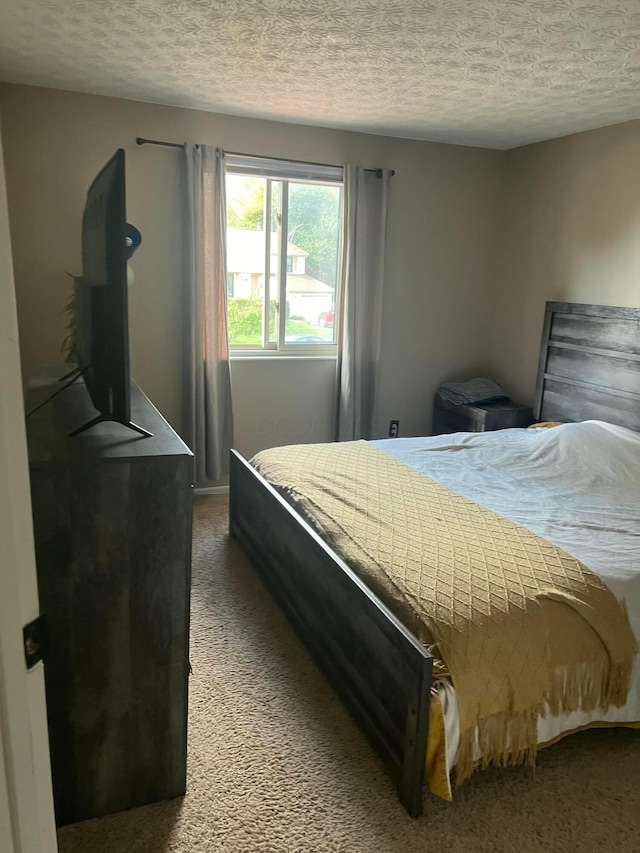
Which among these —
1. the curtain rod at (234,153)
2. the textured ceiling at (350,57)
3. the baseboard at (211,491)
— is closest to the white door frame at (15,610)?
the textured ceiling at (350,57)

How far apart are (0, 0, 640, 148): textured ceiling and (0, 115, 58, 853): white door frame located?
1993 millimetres

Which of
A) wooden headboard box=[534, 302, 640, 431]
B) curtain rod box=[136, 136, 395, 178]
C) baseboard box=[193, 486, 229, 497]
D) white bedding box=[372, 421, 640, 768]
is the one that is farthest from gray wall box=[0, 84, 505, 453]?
white bedding box=[372, 421, 640, 768]

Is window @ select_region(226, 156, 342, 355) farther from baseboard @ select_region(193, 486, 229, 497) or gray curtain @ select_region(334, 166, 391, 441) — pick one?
baseboard @ select_region(193, 486, 229, 497)

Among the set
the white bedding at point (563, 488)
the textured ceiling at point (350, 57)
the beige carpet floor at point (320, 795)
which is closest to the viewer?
the beige carpet floor at point (320, 795)

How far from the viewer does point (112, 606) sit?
5.11ft

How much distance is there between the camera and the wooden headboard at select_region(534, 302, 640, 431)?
11.4 feet

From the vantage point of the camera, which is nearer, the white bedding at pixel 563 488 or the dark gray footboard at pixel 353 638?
the dark gray footboard at pixel 353 638

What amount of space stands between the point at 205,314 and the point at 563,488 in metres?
2.30

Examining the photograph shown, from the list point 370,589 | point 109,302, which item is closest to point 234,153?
point 109,302

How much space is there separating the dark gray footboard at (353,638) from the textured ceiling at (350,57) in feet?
6.21

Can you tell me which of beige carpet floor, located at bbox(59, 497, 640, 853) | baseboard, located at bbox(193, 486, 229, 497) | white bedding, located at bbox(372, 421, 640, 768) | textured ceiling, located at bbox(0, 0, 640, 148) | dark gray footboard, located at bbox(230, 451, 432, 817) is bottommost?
beige carpet floor, located at bbox(59, 497, 640, 853)

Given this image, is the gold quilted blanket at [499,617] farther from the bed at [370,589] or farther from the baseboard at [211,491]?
the baseboard at [211,491]

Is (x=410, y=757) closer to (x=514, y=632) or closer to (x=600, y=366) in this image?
(x=514, y=632)

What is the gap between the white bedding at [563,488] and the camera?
1984 millimetres
